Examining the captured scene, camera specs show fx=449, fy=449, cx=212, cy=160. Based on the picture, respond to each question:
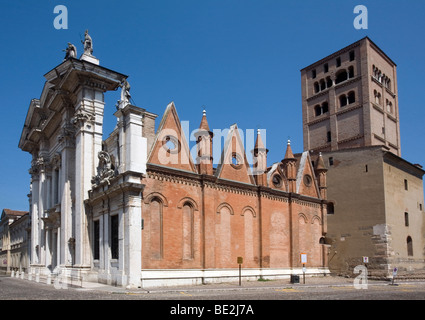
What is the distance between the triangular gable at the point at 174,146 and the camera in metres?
25.8

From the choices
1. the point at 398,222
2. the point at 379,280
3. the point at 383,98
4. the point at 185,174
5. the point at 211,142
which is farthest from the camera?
the point at 383,98

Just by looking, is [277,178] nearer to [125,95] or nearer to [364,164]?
[364,164]

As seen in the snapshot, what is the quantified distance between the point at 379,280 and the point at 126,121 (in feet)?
70.5

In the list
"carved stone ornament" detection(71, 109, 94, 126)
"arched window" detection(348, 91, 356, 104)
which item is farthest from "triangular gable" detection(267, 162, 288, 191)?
"arched window" detection(348, 91, 356, 104)

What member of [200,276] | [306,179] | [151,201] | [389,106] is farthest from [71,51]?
[389,106]

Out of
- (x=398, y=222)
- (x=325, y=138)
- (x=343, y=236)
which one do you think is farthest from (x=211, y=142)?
(x=325, y=138)

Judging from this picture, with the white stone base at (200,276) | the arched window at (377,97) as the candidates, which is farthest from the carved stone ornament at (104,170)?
the arched window at (377,97)

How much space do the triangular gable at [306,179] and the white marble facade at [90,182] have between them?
15593 mm

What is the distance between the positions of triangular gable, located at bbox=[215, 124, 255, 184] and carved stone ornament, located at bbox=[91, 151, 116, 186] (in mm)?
7025

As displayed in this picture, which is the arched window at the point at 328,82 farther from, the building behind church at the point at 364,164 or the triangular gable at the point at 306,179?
the triangular gable at the point at 306,179

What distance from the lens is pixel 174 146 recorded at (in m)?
27.0

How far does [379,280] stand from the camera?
32.5 meters

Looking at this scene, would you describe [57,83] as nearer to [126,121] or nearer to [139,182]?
[126,121]

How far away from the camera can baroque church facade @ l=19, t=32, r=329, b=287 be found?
24.3m
